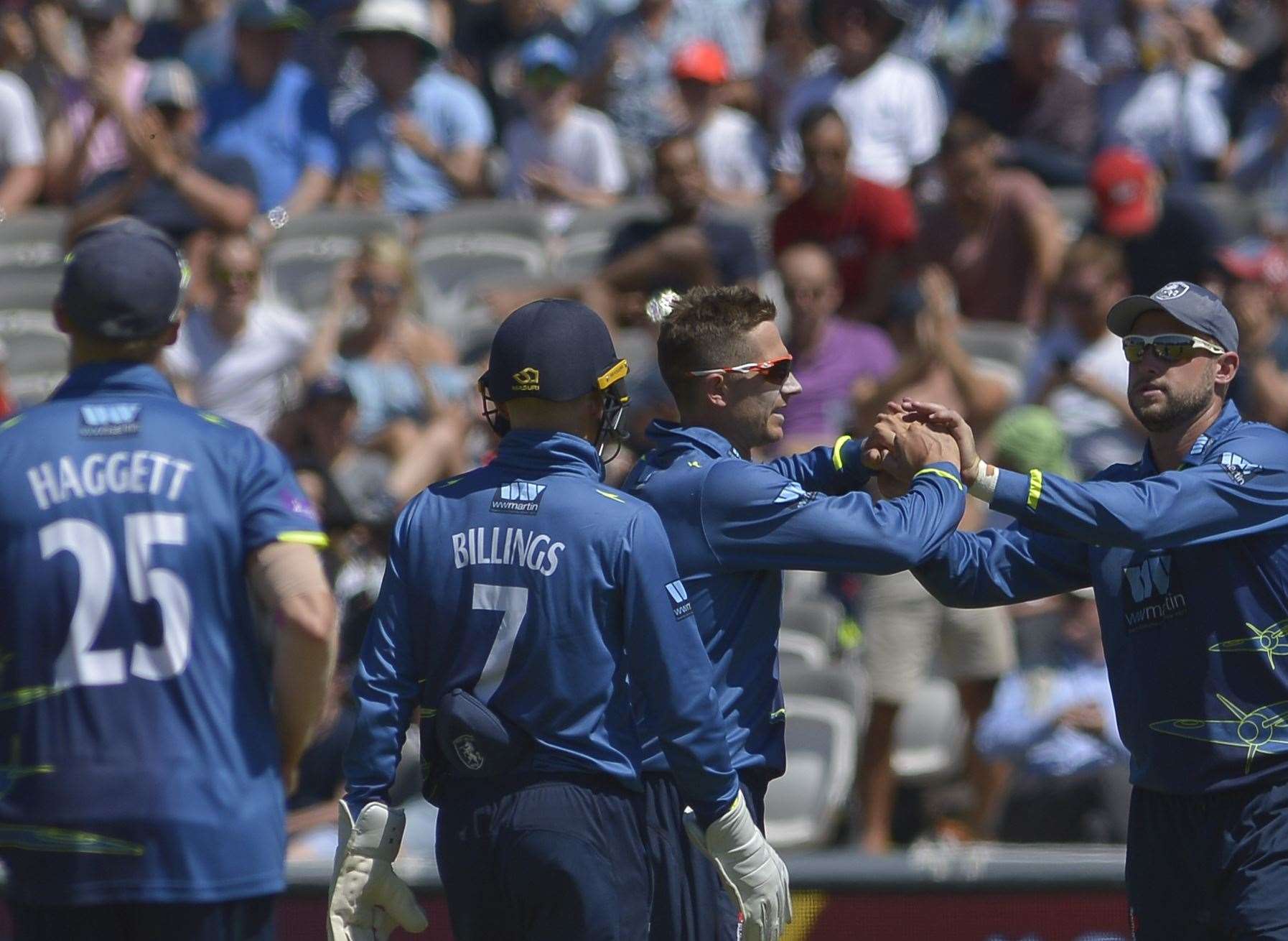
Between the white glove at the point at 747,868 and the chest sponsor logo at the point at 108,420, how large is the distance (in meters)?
1.54

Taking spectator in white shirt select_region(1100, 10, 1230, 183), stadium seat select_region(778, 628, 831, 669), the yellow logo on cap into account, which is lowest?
stadium seat select_region(778, 628, 831, 669)

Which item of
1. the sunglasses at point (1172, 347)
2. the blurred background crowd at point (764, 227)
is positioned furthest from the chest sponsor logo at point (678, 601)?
the blurred background crowd at point (764, 227)

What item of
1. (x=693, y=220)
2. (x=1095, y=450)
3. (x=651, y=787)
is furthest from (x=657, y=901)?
(x=693, y=220)

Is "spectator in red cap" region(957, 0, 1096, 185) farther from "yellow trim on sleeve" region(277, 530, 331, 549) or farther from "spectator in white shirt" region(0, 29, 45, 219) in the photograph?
"yellow trim on sleeve" region(277, 530, 331, 549)

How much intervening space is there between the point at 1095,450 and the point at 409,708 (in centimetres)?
499

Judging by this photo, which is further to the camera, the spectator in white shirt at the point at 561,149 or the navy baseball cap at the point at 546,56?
the spectator in white shirt at the point at 561,149

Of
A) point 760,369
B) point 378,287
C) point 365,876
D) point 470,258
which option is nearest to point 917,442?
point 760,369

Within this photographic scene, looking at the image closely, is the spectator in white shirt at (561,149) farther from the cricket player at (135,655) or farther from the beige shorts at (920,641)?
the cricket player at (135,655)

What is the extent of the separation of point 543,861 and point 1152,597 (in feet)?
5.47

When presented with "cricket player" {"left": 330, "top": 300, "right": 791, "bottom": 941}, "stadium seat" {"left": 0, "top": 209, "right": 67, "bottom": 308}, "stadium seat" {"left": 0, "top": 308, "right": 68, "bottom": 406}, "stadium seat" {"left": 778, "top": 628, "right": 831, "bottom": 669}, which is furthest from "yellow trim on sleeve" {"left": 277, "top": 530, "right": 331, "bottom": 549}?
"stadium seat" {"left": 0, "top": 209, "right": 67, "bottom": 308}

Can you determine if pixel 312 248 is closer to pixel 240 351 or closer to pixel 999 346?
pixel 240 351

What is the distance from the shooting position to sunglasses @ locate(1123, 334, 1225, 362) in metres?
4.83

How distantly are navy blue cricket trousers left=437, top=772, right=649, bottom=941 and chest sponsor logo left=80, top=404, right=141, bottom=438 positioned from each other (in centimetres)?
110

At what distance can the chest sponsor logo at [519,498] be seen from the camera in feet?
14.3
